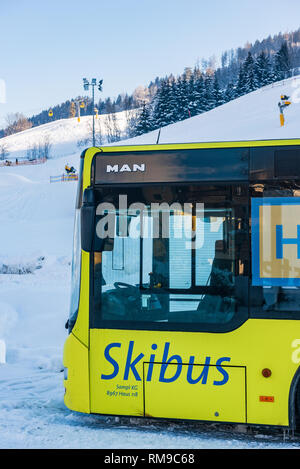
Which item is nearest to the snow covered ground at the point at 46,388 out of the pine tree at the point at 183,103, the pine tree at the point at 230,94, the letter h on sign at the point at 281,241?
the letter h on sign at the point at 281,241

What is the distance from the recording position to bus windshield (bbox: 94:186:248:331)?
4664mm

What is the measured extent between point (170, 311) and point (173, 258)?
0.52 m

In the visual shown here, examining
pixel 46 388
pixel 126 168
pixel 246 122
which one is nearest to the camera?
pixel 126 168

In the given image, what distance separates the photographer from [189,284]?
472 centimetres

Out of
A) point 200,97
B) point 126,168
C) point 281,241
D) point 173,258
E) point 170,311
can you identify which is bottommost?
point 170,311

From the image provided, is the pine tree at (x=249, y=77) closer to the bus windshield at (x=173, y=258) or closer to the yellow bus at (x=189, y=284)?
the yellow bus at (x=189, y=284)

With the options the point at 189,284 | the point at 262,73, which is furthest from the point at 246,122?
the point at 189,284

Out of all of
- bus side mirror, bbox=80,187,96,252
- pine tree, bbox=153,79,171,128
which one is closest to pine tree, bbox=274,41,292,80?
pine tree, bbox=153,79,171,128

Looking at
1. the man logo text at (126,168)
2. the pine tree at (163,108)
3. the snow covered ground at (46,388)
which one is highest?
the pine tree at (163,108)

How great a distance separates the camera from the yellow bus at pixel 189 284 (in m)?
4.57

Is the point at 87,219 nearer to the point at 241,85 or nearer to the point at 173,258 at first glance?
the point at 173,258

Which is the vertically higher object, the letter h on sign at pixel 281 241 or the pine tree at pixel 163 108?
the pine tree at pixel 163 108

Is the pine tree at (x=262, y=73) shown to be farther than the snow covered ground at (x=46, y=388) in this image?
Yes
